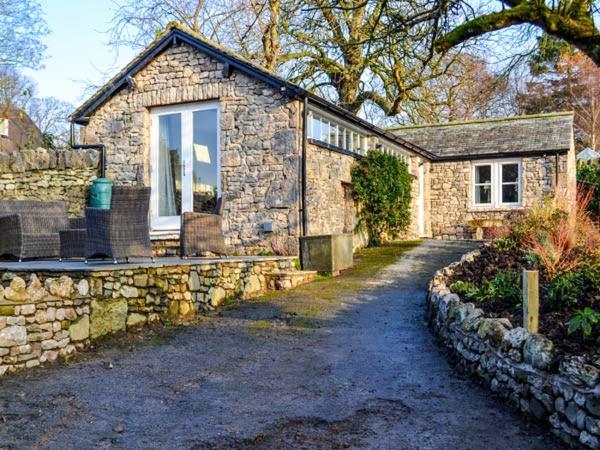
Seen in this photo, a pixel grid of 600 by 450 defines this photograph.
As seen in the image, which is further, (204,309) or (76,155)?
(76,155)

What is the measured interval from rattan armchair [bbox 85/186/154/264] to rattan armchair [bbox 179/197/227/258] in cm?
149

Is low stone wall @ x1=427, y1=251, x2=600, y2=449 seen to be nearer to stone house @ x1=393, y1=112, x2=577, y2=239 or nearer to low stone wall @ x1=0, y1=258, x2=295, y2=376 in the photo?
low stone wall @ x1=0, y1=258, x2=295, y2=376

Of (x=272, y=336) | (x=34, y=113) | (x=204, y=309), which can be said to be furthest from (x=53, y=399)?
(x=34, y=113)

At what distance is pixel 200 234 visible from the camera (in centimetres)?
893

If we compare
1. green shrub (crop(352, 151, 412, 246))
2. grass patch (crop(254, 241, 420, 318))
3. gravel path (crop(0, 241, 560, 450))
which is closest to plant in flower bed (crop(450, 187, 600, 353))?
gravel path (crop(0, 241, 560, 450))

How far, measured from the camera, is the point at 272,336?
6434mm

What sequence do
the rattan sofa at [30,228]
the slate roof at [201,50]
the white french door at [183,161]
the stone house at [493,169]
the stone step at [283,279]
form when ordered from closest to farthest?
the rattan sofa at [30,228], the stone step at [283,279], the slate roof at [201,50], the white french door at [183,161], the stone house at [493,169]

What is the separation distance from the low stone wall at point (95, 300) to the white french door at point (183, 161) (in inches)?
125

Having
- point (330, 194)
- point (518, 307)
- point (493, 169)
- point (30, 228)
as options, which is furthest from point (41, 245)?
point (493, 169)

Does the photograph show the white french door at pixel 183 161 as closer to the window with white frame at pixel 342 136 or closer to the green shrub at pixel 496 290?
the window with white frame at pixel 342 136

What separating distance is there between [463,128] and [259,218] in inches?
507

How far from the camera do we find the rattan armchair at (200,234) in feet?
28.5

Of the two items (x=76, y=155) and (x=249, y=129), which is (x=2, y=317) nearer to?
(x=249, y=129)

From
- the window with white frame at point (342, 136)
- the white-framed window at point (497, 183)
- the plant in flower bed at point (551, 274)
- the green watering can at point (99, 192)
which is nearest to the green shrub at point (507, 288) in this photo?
the plant in flower bed at point (551, 274)
